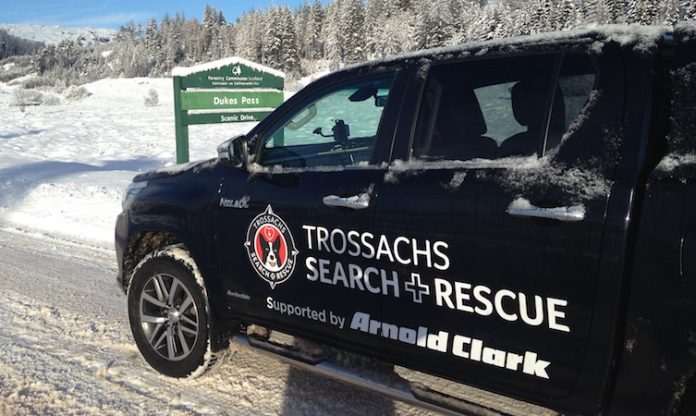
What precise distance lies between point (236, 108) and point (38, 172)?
427cm

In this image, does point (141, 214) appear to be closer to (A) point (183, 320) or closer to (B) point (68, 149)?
(A) point (183, 320)

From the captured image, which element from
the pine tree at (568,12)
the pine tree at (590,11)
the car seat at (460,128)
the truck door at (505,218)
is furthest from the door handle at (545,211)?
the pine tree at (568,12)

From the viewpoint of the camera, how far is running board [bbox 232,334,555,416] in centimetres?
247

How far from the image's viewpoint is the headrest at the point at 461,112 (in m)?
2.69

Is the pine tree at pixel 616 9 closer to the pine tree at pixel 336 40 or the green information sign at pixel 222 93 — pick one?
the green information sign at pixel 222 93

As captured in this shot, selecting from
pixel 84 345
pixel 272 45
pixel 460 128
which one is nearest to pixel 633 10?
pixel 460 128

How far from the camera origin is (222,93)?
997 centimetres

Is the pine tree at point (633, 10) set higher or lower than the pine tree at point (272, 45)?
lower

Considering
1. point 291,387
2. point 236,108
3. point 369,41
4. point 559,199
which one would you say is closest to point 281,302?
point 291,387

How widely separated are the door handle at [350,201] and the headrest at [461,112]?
501mm

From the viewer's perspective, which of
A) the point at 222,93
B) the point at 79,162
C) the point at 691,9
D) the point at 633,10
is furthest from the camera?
the point at 633,10

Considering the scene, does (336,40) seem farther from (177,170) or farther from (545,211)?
(545,211)

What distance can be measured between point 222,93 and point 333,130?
6.88 metres

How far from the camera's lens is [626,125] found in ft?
6.95
